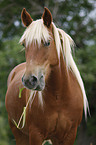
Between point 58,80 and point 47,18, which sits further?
point 58,80

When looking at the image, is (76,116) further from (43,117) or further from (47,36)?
(47,36)

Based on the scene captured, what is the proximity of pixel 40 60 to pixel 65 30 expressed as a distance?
1060 cm

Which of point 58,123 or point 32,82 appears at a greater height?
point 32,82

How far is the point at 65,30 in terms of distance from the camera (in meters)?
13.2

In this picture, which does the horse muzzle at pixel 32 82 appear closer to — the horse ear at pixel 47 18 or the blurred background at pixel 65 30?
the horse ear at pixel 47 18

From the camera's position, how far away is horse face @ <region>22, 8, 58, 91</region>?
2664 mm

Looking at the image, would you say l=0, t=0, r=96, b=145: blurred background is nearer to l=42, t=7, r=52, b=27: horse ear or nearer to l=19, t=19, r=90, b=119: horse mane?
l=19, t=19, r=90, b=119: horse mane

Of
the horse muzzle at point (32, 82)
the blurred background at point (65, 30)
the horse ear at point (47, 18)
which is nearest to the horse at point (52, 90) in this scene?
the horse ear at point (47, 18)

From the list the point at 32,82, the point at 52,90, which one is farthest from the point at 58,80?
the point at 32,82

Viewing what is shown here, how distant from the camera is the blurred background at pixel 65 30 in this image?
40.7ft

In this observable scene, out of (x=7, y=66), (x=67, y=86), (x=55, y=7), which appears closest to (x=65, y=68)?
Answer: (x=67, y=86)

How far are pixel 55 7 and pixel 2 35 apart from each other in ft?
13.4

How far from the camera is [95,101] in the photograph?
13148mm

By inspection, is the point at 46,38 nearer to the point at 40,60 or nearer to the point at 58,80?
the point at 40,60
